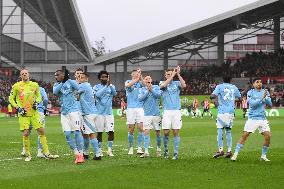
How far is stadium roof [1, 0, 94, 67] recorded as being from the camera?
7306 centimetres

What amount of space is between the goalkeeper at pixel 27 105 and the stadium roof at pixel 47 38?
55.0 m

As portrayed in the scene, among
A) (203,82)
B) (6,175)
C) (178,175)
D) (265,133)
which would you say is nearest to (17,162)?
(6,175)

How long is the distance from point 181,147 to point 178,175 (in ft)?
25.0

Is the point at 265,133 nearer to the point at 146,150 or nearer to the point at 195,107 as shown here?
the point at 146,150

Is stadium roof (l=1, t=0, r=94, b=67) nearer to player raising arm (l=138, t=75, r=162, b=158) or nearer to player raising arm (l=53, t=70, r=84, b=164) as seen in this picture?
player raising arm (l=138, t=75, r=162, b=158)

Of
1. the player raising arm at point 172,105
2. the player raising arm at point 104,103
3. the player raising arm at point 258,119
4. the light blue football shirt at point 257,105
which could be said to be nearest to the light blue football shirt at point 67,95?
the player raising arm at point 104,103

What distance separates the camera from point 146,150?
57.5 ft

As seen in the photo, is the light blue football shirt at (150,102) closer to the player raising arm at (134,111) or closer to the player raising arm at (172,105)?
the player raising arm at (172,105)

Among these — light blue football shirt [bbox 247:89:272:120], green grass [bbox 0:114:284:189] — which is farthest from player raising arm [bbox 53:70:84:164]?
light blue football shirt [bbox 247:89:272:120]

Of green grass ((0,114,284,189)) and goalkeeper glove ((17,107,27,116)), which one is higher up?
goalkeeper glove ((17,107,27,116))

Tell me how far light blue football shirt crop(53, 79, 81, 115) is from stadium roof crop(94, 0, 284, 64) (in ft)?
143

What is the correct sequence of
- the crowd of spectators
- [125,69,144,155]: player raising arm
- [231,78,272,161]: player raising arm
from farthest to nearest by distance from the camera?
the crowd of spectators < [125,69,144,155]: player raising arm < [231,78,272,161]: player raising arm

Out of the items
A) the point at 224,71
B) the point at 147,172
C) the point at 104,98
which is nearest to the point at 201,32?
the point at 224,71

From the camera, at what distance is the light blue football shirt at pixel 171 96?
1677 cm
